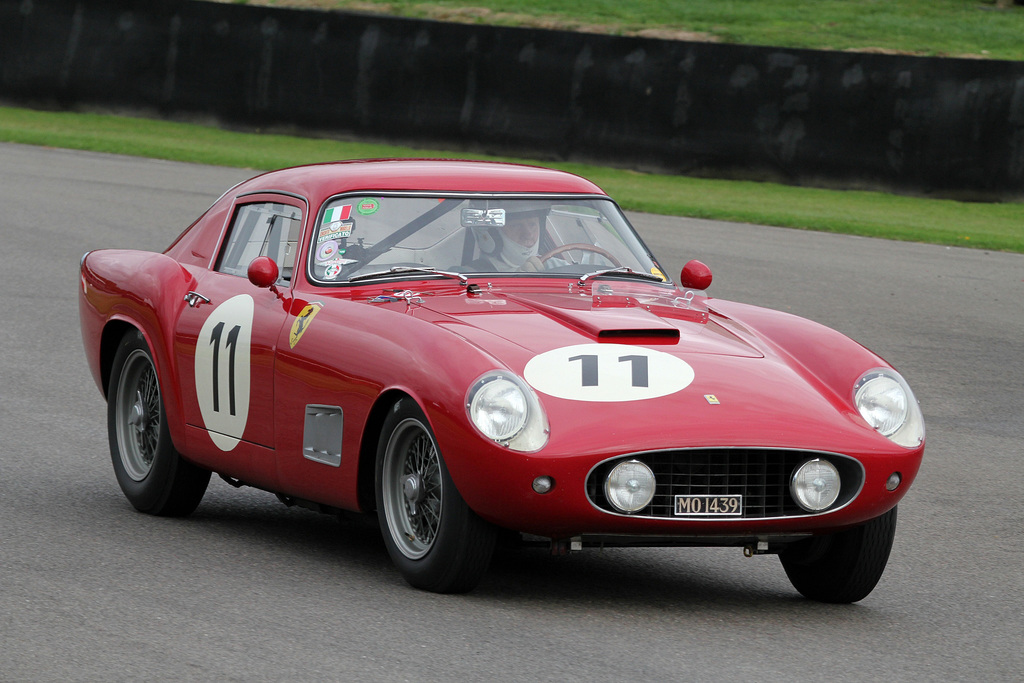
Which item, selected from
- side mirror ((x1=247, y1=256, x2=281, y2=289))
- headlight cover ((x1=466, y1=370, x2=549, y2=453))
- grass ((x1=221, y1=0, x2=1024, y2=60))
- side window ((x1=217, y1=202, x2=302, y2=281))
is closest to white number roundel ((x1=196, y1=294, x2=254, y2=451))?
side mirror ((x1=247, y1=256, x2=281, y2=289))

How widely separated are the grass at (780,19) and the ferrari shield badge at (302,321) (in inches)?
960

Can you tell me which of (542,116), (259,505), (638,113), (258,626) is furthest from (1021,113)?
(258,626)

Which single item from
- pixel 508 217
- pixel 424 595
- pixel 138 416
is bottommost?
pixel 424 595

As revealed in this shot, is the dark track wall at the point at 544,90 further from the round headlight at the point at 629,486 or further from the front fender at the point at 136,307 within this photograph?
the round headlight at the point at 629,486

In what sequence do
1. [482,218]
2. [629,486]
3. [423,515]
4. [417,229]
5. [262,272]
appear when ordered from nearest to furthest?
[629,486]
[423,515]
[262,272]
[417,229]
[482,218]

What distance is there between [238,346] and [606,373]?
65.2 inches

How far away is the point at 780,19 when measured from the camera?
1303 inches

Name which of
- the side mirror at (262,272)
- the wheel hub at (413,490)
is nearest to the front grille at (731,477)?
the wheel hub at (413,490)

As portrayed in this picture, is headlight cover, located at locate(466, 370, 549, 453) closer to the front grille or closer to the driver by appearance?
the front grille

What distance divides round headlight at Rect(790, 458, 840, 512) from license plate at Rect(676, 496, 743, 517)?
0.61ft

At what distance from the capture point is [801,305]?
12891 mm

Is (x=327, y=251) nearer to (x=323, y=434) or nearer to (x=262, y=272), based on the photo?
(x=262, y=272)

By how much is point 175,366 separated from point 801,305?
756 cm

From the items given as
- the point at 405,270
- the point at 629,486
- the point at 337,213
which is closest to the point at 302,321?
the point at 405,270
